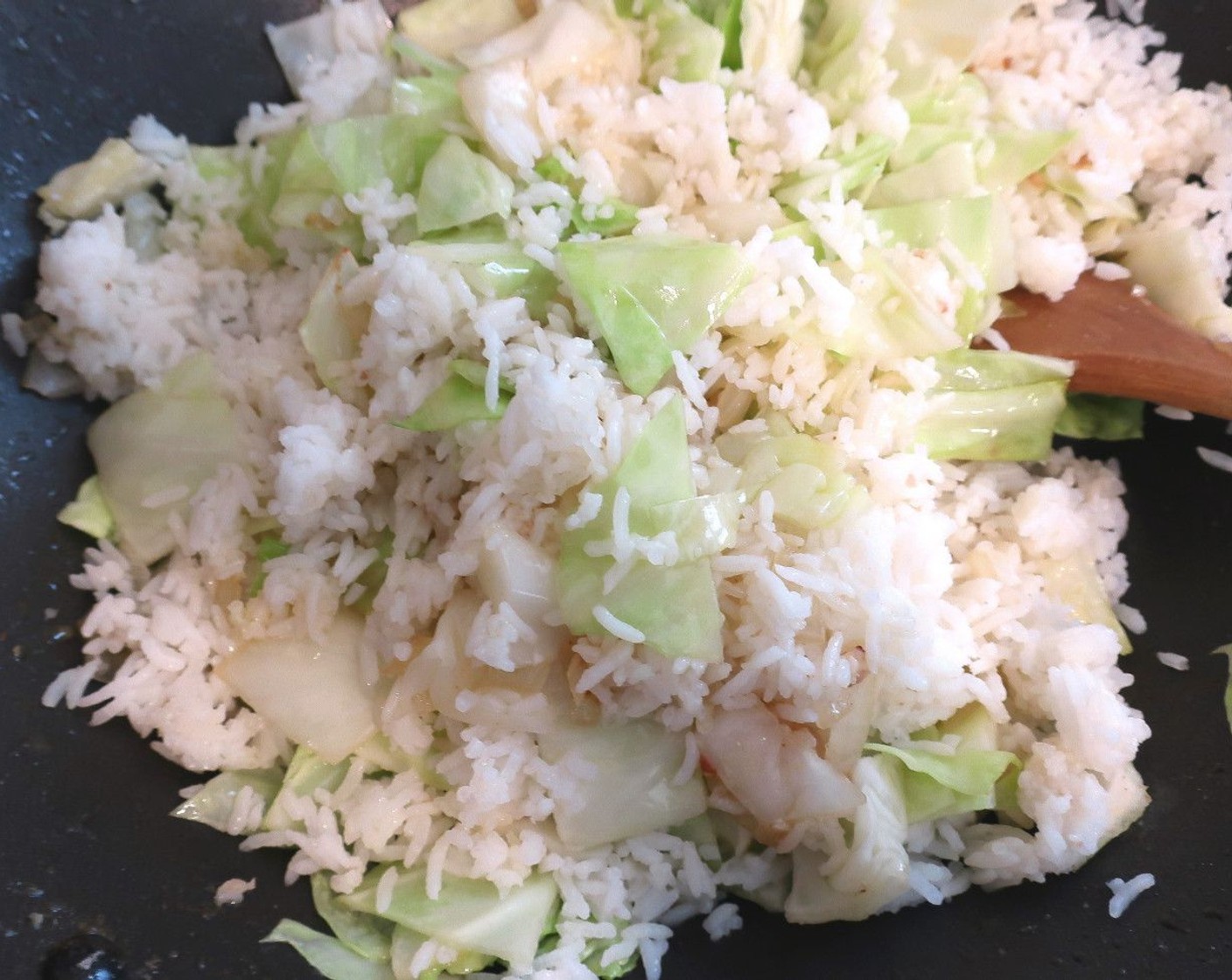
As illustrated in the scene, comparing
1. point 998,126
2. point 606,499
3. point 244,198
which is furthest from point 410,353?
point 998,126

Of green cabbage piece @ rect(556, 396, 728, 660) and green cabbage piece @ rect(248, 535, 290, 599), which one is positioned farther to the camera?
green cabbage piece @ rect(248, 535, 290, 599)

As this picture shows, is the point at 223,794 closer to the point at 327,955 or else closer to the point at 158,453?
the point at 327,955

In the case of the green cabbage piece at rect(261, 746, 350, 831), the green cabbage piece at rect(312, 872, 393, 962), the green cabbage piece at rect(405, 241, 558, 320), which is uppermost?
the green cabbage piece at rect(405, 241, 558, 320)

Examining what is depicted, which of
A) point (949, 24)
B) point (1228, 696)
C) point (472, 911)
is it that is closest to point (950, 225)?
point (949, 24)

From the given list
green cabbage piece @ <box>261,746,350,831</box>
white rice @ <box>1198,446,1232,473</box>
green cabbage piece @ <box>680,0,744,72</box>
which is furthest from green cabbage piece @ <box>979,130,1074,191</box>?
green cabbage piece @ <box>261,746,350,831</box>

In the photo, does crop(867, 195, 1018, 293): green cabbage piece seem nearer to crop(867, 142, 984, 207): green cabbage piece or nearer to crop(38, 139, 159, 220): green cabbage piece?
crop(867, 142, 984, 207): green cabbage piece

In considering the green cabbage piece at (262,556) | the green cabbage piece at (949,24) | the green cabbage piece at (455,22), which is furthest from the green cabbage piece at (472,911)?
the green cabbage piece at (949,24)
